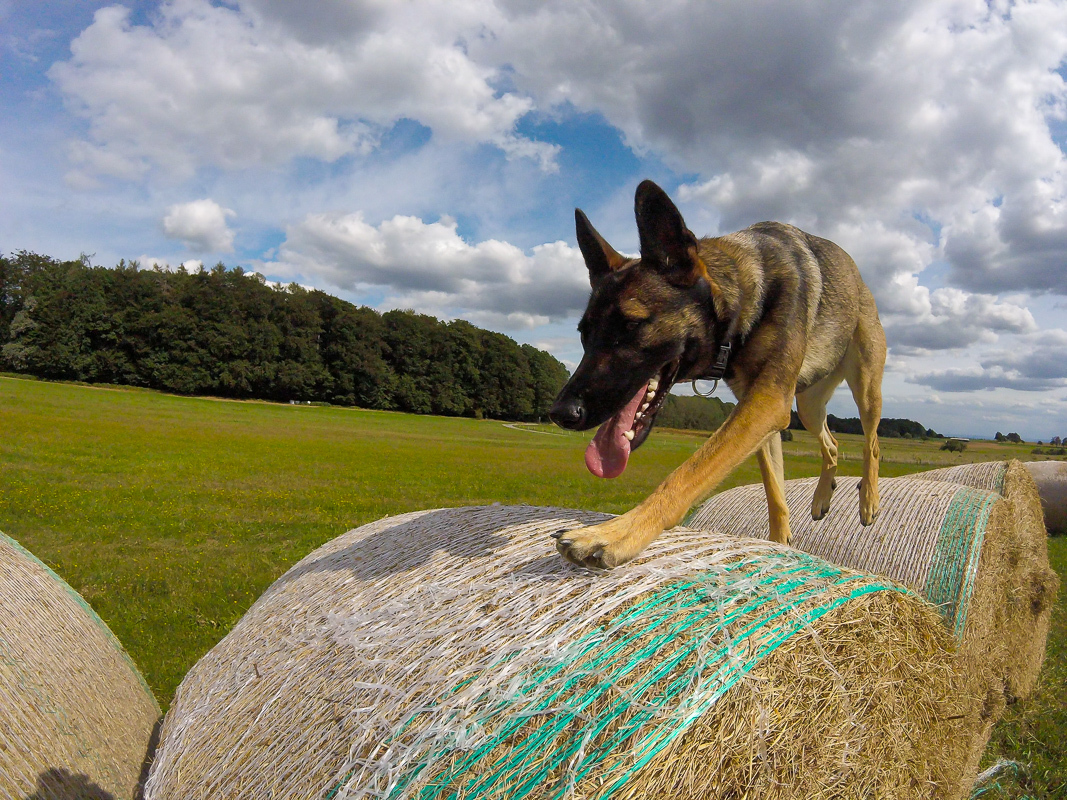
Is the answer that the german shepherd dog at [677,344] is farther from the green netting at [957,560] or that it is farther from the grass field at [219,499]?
the grass field at [219,499]

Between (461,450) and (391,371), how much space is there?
36519 millimetres

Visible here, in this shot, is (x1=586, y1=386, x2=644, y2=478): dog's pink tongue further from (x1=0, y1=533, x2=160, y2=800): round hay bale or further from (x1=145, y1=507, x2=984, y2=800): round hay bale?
(x1=0, y1=533, x2=160, y2=800): round hay bale

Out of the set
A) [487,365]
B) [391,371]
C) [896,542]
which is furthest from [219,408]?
[896,542]

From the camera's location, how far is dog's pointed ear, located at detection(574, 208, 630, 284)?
331cm

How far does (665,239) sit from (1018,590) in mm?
4932

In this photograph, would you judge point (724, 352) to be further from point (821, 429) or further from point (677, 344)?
point (821, 429)

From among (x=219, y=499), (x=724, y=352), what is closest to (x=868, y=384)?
(x=724, y=352)

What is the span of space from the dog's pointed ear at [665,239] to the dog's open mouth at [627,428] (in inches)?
18.1

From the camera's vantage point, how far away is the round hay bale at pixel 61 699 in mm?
2578

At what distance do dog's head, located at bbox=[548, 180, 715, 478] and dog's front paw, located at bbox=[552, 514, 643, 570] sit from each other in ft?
1.14

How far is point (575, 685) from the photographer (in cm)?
203

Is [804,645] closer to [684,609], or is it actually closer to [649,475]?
[684,609]

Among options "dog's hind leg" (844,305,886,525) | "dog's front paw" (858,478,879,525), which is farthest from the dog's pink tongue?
"dog's front paw" (858,478,879,525)

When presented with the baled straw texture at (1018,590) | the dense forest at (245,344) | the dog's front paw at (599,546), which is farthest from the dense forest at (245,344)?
the dog's front paw at (599,546)
